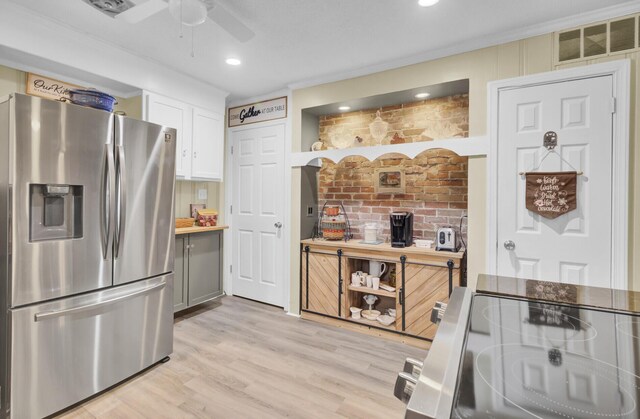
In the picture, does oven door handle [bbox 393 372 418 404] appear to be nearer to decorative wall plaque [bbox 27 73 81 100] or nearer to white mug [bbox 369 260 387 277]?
white mug [bbox 369 260 387 277]

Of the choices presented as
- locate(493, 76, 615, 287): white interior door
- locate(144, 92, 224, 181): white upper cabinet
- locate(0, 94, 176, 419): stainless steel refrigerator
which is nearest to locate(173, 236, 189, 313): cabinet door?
locate(144, 92, 224, 181): white upper cabinet

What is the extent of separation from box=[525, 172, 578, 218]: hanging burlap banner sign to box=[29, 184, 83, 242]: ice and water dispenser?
3131mm

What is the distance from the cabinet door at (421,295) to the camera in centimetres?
269

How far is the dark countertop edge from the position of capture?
3.74 feet

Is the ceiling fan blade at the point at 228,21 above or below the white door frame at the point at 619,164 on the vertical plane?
above

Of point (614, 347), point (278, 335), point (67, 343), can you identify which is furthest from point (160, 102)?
point (614, 347)

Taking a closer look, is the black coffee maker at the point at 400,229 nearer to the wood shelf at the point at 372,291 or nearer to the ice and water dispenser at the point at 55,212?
the wood shelf at the point at 372,291

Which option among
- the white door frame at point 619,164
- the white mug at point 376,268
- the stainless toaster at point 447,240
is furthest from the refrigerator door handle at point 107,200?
the white door frame at point 619,164

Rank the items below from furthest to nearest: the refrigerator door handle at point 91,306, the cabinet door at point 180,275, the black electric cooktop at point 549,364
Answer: the cabinet door at point 180,275 → the refrigerator door handle at point 91,306 → the black electric cooktop at point 549,364

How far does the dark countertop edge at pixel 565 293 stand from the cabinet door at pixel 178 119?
9.94 ft

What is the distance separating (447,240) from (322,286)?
1368 mm

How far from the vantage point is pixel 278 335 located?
301 cm

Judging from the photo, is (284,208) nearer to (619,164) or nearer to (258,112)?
(258,112)

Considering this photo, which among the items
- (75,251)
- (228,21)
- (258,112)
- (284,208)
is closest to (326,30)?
(228,21)
